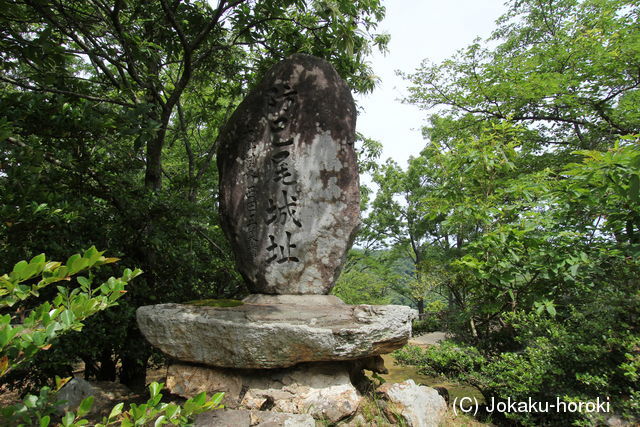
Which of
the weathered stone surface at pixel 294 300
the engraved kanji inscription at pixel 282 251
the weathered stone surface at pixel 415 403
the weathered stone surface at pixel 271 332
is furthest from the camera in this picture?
the engraved kanji inscription at pixel 282 251

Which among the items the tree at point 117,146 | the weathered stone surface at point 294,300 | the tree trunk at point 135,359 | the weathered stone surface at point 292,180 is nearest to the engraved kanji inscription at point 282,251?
the weathered stone surface at point 292,180

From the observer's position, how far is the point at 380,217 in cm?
1609

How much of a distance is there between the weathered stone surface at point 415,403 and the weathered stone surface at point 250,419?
83 centimetres

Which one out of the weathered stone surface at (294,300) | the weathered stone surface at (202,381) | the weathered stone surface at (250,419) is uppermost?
the weathered stone surface at (294,300)

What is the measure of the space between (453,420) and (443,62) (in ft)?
28.0

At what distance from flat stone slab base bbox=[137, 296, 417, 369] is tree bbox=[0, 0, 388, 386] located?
1.19 meters

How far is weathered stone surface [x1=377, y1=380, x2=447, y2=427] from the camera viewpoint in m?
2.85

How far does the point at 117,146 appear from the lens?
4.07 metres

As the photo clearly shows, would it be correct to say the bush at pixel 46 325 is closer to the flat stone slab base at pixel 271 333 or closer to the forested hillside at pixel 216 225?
the forested hillside at pixel 216 225

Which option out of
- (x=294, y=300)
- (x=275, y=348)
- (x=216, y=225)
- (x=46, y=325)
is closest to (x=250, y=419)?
(x=275, y=348)

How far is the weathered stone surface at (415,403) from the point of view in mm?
2852

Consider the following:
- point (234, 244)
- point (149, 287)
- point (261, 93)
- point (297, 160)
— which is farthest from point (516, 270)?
point (149, 287)

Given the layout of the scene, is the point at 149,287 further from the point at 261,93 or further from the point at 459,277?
the point at 459,277

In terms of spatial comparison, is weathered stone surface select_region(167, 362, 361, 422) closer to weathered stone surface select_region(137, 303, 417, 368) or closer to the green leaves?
weathered stone surface select_region(137, 303, 417, 368)
